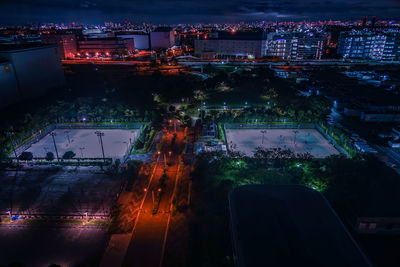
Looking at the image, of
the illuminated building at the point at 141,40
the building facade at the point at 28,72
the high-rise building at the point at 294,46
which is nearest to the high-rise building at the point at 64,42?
the illuminated building at the point at 141,40

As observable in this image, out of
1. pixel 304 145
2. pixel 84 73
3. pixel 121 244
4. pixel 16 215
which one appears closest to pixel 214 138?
pixel 304 145

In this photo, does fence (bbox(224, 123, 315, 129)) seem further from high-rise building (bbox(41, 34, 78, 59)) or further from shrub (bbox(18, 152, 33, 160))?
high-rise building (bbox(41, 34, 78, 59))

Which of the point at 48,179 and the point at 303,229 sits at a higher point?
the point at 303,229

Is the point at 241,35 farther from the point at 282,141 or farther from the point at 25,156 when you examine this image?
the point at 25,156

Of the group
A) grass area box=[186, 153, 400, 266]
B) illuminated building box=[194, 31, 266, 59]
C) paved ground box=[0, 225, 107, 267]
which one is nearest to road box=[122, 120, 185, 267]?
grass area box=[186, 153, 400, 266]

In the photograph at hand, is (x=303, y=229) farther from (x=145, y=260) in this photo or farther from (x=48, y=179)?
(x=48, y=179)
